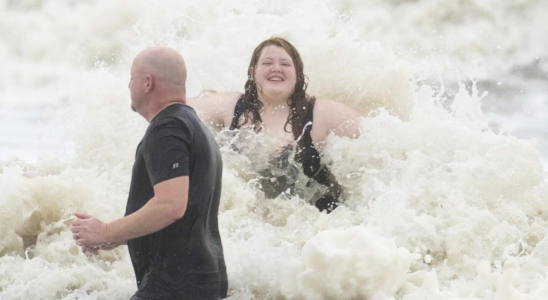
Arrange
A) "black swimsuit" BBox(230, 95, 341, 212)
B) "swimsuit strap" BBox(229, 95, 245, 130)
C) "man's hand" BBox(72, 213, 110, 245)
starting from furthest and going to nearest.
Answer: "swimsuit strap" BBox(229, 95, 245, 130) < "black swimsuit" BBox(230, 95, 341, 212) < "man's hand" BBox(72, 213, 110, 245)

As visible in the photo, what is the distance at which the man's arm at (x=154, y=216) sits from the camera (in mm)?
2264

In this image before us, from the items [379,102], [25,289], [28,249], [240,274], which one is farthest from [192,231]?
[379,102]

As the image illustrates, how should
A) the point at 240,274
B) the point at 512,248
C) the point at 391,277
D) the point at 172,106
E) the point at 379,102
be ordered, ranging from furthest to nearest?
the point at 379,102 < the point at 512,248 < the point at 240,274 < the point at 391,277 < the point at 172,106

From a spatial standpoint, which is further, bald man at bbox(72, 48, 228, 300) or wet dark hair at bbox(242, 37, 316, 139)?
wet dark hair at bbox(242, 37, 316, 139)

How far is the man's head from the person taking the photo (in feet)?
8.03

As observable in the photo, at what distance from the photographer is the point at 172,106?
2449mm

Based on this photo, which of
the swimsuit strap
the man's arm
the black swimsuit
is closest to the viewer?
the man's arm

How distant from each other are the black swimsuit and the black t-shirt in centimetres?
248

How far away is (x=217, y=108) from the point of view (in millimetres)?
5254

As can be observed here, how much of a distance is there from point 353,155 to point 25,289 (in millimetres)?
2635

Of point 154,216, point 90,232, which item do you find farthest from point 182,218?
point 90,232

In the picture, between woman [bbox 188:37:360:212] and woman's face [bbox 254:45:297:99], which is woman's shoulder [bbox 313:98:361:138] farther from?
woman's face [bbox 254:45:297:99]

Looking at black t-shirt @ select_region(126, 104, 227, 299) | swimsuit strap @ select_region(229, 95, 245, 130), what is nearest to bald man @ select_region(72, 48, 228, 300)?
black t-shirt @ select_region(126, 104, 227, 299)

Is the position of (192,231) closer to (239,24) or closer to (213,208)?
(213,208)
